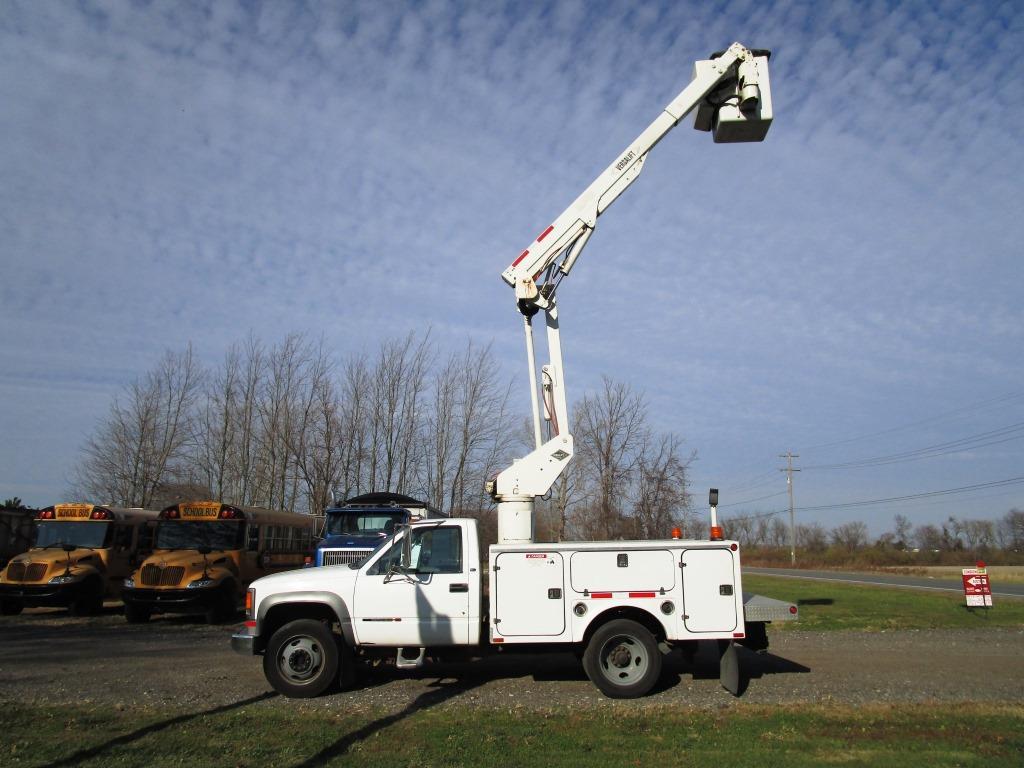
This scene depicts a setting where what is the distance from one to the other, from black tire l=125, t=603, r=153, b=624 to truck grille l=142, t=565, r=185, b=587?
78cm

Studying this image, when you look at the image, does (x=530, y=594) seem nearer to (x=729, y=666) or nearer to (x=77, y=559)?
(x=729, y=666)

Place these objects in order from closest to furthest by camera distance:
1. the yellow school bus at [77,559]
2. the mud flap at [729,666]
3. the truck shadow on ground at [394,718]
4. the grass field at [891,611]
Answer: the truck shadow on ground at [394,718], the mud flap at [729,666], the grass field at [891,611], the yellow school bus at [77,559]

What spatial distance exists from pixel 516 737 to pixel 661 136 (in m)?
8.55

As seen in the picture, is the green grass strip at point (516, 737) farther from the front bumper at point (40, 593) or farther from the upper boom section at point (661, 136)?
the front bumper at point (40, 593)

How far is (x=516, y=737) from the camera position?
7184 mm

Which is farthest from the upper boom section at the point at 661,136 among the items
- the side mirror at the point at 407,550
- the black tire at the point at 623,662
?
the black tire at the point at 623,662

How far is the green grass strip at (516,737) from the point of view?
641cm

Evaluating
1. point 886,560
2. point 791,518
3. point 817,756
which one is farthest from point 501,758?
point 791,518

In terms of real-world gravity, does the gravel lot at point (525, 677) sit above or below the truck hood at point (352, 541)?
below

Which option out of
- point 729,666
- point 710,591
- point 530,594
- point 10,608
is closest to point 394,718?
point 530,594

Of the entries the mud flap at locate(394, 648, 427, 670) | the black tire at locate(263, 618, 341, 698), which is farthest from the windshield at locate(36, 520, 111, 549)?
the mud flap at locate(394, 648, 427, 670)

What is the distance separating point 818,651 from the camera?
41.2ft

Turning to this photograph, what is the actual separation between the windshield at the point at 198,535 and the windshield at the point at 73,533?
A: 224 cm

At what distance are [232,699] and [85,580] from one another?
11.6 m
